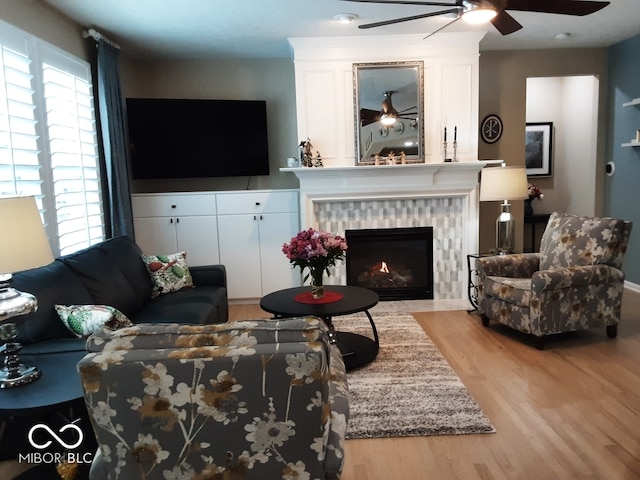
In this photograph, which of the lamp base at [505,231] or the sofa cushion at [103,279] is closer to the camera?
the sofa cushion at [103,279]

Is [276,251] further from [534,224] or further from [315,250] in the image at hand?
[534,224]

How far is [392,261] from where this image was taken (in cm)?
506

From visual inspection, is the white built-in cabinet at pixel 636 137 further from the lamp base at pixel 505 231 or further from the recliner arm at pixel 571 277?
the recliner arm at pixel 571 277

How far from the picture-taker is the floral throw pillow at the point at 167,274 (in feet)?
12.1

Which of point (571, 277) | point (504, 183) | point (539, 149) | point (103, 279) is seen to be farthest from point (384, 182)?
point (539, 149)

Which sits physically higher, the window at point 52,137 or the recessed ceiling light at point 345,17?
the recessed ceiling light at point 345,17

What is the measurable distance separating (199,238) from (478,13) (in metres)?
3.32

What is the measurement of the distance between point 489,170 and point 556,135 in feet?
10.5

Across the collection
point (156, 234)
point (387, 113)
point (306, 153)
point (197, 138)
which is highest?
point (387, 113)

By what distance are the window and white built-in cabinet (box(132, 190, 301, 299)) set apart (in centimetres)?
68

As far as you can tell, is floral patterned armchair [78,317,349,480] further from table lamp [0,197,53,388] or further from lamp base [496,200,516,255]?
lamp base [496,200,516,255]

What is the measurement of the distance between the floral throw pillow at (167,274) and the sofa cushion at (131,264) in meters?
0.06

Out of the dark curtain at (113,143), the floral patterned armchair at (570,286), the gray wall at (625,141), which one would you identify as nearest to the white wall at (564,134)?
the gray wall at (625,141)

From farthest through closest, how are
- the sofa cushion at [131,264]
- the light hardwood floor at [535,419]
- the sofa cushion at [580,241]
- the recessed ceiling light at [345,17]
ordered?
the recessed ceiling light at [345,17] → the sofa cushion at [580,241] → the sofa cushion at [131,264] → the light hardwood floor at [535,419]
